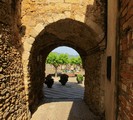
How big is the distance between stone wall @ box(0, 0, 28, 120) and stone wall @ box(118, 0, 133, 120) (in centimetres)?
225

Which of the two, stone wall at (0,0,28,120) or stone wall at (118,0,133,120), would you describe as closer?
stone wall at (118,0,133,120)

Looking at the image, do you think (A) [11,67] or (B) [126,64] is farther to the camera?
(A) [11,67]

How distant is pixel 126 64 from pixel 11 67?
2.75 metres

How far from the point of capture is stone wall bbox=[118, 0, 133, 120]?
273 cm

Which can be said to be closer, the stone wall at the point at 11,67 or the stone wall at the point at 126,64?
the stone wall at the point at 126,64

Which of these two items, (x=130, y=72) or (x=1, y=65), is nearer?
(x=130, y=72)

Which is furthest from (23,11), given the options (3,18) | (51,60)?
Result: (51,60)

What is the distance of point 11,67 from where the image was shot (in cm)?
479

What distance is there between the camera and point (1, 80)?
4164 millimetres

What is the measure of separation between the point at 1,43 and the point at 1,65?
44 centimetres

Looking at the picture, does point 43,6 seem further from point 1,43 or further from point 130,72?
point 130,72

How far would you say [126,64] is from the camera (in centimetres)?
301

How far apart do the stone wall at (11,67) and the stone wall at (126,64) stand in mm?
2245

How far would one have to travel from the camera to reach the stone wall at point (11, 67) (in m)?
4.27
